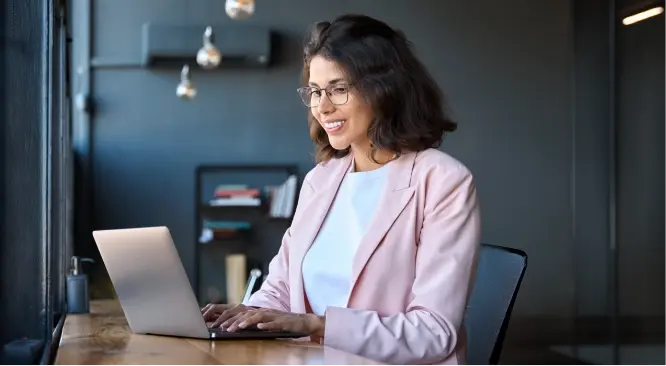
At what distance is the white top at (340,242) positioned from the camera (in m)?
2.10

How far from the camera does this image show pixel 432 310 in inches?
74.9

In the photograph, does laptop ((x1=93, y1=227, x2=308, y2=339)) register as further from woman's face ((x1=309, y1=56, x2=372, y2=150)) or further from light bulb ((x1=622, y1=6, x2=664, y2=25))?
light bulb ((x1=622, y1=6, x2=664, y2=25))

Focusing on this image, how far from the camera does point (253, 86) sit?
7742 mm

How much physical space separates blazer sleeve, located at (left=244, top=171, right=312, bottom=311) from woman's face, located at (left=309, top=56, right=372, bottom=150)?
7.6 inches

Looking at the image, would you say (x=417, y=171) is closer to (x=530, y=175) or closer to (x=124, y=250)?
(x=124, y=250)

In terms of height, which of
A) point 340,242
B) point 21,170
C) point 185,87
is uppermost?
point 185,87

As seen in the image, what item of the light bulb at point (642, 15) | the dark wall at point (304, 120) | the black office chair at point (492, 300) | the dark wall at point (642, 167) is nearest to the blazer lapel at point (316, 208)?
the black office chair at point (492, 300)

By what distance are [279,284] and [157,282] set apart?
1.44 feet

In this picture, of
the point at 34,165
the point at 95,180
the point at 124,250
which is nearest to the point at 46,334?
the point at 124,250

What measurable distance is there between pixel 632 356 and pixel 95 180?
13.5 feet

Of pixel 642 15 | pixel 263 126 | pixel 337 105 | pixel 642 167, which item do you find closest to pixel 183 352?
pixel 337 105

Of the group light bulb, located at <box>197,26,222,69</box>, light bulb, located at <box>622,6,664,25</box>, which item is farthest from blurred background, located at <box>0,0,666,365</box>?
light bulb, located at <box>622,6,664,25</box>

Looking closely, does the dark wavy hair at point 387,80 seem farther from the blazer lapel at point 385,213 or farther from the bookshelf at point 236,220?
the bookshelf at point 236,220

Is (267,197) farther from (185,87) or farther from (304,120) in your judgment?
(185,87)
